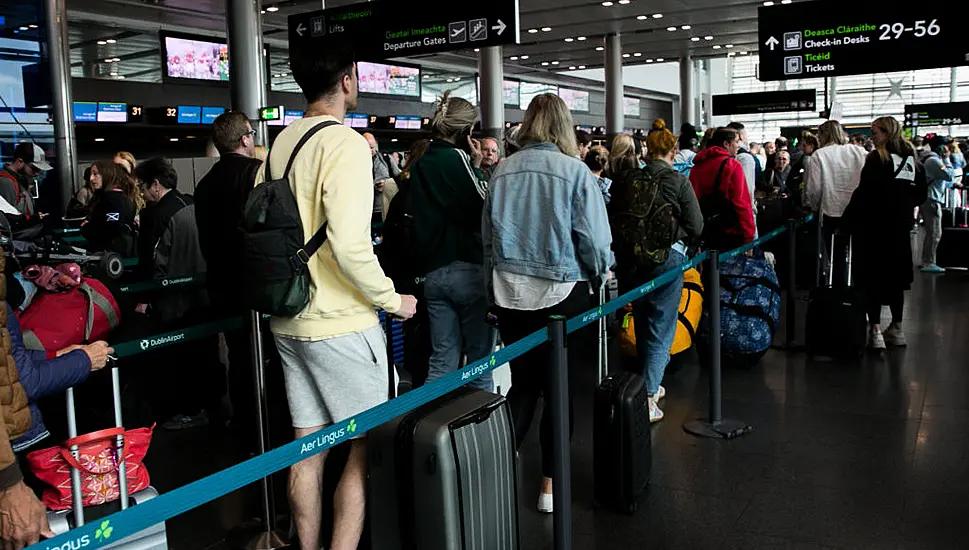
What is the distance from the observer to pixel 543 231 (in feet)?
11.6

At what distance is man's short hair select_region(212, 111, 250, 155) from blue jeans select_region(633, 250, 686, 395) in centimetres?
235

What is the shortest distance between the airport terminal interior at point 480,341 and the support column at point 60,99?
0.70 meters

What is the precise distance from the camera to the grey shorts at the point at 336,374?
2752 millimetres

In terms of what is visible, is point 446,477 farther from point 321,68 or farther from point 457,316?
point 457,316

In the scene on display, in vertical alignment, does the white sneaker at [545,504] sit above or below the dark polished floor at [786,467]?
above

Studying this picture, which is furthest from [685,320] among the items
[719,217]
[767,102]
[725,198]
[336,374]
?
[767,102]

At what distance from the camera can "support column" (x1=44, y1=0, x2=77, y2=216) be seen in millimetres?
10695

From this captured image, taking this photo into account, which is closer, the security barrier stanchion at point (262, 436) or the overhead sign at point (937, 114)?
the security barrier stanchion at point (262, 436)

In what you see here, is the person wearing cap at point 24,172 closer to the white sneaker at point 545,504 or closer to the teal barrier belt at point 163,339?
the teal barrier belt at point 163,339

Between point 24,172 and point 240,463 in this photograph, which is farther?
point 24,172

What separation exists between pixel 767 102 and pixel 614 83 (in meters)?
4.23

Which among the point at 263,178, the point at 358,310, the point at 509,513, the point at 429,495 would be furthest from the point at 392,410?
the point at 263,178

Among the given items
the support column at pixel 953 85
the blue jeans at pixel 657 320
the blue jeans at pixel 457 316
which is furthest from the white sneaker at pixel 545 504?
the support column at pixel 953 85

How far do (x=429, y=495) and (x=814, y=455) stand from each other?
266 cm
